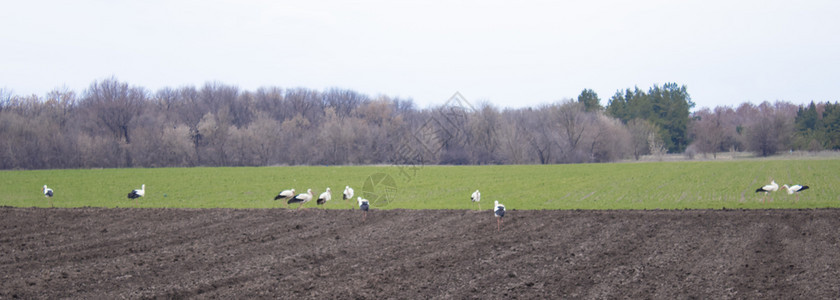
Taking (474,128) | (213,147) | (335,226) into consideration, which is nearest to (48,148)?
(213,147)

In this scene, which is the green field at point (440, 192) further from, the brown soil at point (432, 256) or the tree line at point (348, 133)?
the tree line at point (348, 133)

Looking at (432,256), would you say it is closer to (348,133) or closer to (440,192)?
(440,192)

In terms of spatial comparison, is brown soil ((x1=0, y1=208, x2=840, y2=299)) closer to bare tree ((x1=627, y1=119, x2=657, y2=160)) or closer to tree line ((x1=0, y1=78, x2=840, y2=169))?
tree line ((x1=0, y1=78, x2=840, y2=169))

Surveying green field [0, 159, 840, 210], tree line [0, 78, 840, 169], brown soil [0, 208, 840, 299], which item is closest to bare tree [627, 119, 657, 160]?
tree line [0, 78, 840, 169]

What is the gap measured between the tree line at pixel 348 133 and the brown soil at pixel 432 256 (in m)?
50.4

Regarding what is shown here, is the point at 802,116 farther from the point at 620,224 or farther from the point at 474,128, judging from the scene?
the point at 620,224

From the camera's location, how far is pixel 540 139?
87.0m

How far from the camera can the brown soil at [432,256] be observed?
10.3 m

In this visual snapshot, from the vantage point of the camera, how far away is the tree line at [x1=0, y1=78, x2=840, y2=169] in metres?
79.1

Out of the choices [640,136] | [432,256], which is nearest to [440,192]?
[432,256]

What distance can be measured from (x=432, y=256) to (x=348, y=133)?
74.2 m

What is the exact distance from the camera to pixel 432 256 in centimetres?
1334

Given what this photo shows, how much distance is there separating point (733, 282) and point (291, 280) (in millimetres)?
7958

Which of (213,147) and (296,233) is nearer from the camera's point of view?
(296,233)
